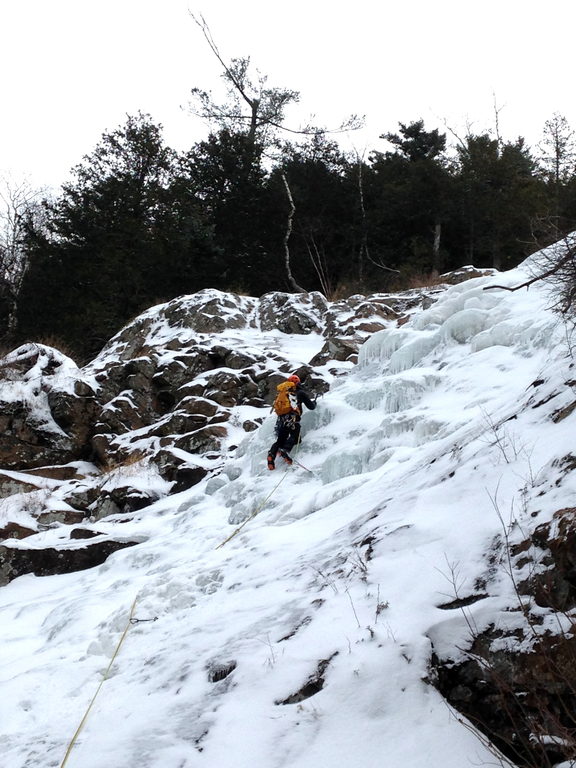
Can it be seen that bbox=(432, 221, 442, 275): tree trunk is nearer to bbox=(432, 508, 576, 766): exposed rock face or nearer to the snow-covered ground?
Answer: the snow-covered ground

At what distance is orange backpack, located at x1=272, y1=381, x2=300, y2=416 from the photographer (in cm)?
792

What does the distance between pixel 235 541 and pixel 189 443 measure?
19.3 feet

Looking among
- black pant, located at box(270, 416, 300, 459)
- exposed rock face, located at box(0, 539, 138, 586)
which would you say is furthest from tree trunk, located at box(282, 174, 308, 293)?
exposed rock face, located at box(0, 539, 138, 586)

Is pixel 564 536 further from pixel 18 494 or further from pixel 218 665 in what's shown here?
pixel 18 494

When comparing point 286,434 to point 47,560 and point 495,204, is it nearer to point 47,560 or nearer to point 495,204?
point 47,560

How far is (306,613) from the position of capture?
10.7 feet

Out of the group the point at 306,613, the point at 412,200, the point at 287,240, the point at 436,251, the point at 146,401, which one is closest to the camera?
the point at 306,613

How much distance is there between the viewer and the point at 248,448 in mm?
9164

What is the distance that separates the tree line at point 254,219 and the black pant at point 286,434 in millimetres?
11185

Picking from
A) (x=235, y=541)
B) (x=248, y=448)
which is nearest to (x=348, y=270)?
(x=248, y=448)

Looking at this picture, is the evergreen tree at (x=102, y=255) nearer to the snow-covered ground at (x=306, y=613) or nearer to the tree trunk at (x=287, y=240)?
the tree trunk at (x=287, y=240)

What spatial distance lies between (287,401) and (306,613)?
15.6 feet

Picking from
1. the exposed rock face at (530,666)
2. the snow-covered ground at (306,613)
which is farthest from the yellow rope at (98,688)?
the exposed rock face at (530,666)

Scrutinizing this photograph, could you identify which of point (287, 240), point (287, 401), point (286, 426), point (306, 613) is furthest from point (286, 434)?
point (287, 240)
